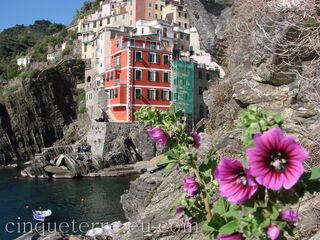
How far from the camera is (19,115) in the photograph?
5359 centimetres

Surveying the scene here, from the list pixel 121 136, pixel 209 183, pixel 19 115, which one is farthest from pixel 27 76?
pixel 209 183

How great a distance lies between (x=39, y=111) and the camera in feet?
181

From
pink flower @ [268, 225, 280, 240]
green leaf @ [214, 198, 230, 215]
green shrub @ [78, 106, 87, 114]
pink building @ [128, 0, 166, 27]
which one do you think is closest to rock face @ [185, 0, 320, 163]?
green leaf @ [214, 198, 230, 215]

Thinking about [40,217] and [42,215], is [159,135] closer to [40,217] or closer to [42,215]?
[40,217]

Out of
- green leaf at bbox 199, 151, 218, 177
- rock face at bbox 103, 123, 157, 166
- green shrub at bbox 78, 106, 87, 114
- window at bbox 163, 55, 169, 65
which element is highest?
window at bbox 163, 55, 169, 65

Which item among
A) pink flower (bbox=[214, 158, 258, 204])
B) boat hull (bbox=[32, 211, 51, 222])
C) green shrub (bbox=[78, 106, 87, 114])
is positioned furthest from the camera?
green shrub (bbox=[78, 106, 87, 114])

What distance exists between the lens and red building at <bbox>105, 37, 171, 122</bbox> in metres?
37.5

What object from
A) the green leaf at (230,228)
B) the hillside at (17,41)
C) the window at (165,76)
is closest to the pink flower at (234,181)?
the green leaf at (230,228)

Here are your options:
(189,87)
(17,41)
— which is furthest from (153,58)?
(17,41)

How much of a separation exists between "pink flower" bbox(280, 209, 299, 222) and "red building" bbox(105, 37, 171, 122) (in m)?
35.5

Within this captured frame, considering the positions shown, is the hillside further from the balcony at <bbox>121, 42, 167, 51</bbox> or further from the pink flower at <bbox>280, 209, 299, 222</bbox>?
the pink flower at <bbox>280, 209, 299, 222</bbox>

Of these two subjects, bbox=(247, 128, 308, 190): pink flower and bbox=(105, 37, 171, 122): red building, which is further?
bbox=(105, 37, 171, 122): red building

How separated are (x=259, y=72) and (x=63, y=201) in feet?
60.3

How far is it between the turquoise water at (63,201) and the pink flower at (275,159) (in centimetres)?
1692
